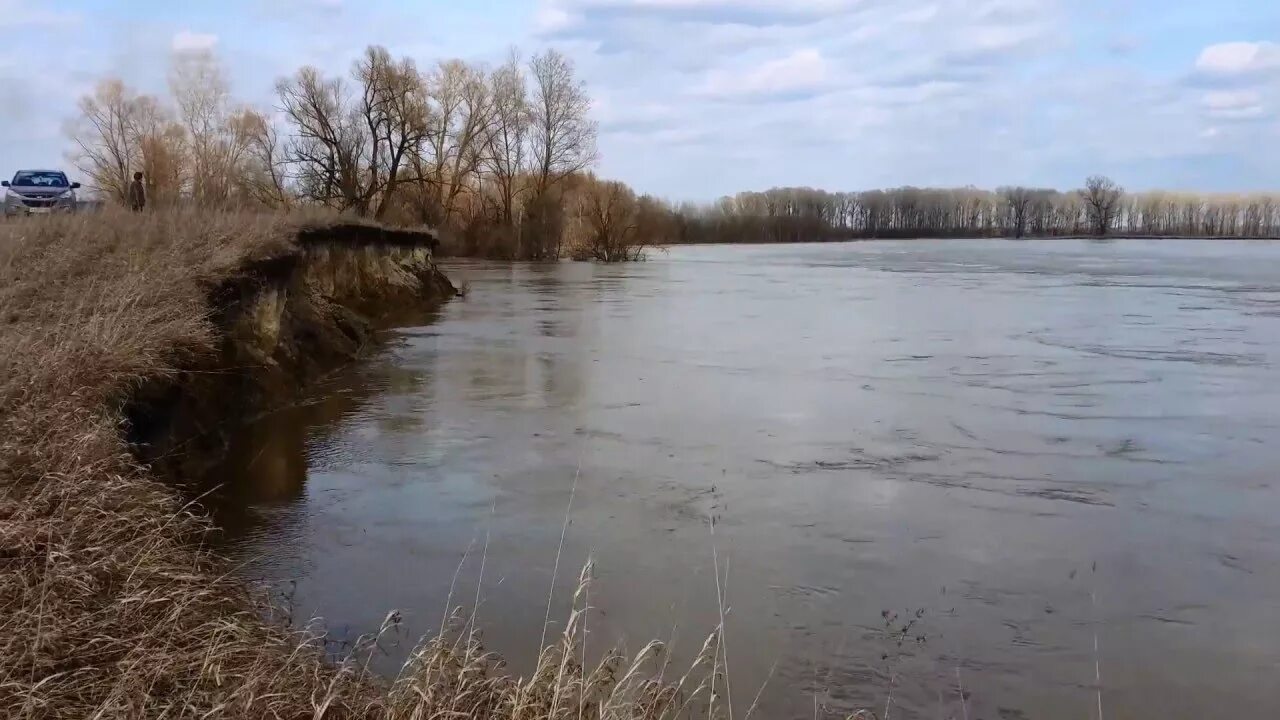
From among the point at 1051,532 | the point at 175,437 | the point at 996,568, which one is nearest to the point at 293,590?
the point at 175,437

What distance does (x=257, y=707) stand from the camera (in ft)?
11.9

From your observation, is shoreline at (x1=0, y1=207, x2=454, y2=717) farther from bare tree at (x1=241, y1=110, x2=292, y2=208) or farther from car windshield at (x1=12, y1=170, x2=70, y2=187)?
bare tree at (x1=241, y1=110, x2=292, y2=208)

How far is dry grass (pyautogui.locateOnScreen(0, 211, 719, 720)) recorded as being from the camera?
3635 mm

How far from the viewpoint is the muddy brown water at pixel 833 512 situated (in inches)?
207

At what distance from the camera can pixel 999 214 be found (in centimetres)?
13400

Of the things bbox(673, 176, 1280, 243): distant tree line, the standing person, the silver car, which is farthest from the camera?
bbox(673, 176, 1280, 243): distant tree line

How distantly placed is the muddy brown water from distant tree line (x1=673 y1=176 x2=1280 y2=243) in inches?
3992

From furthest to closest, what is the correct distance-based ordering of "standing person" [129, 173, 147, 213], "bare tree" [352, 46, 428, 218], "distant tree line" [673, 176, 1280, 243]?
"distant tree line" [673, 176, 1280, 243] < "bare tree" [352, 46, 428, 218] < "standing person" [129, 173, 147, 213]

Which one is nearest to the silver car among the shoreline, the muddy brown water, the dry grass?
the shoreline

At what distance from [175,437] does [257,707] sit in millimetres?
5723

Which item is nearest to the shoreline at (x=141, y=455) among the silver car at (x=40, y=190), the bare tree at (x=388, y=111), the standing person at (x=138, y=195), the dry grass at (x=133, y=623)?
the dry grass at (x=133, y=623)

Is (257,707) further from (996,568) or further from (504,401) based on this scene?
(504,401)

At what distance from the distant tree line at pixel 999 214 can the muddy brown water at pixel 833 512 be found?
101 metres

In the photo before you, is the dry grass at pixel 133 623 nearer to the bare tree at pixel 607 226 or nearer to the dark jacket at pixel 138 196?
the dark jacket at pixel 138 196
